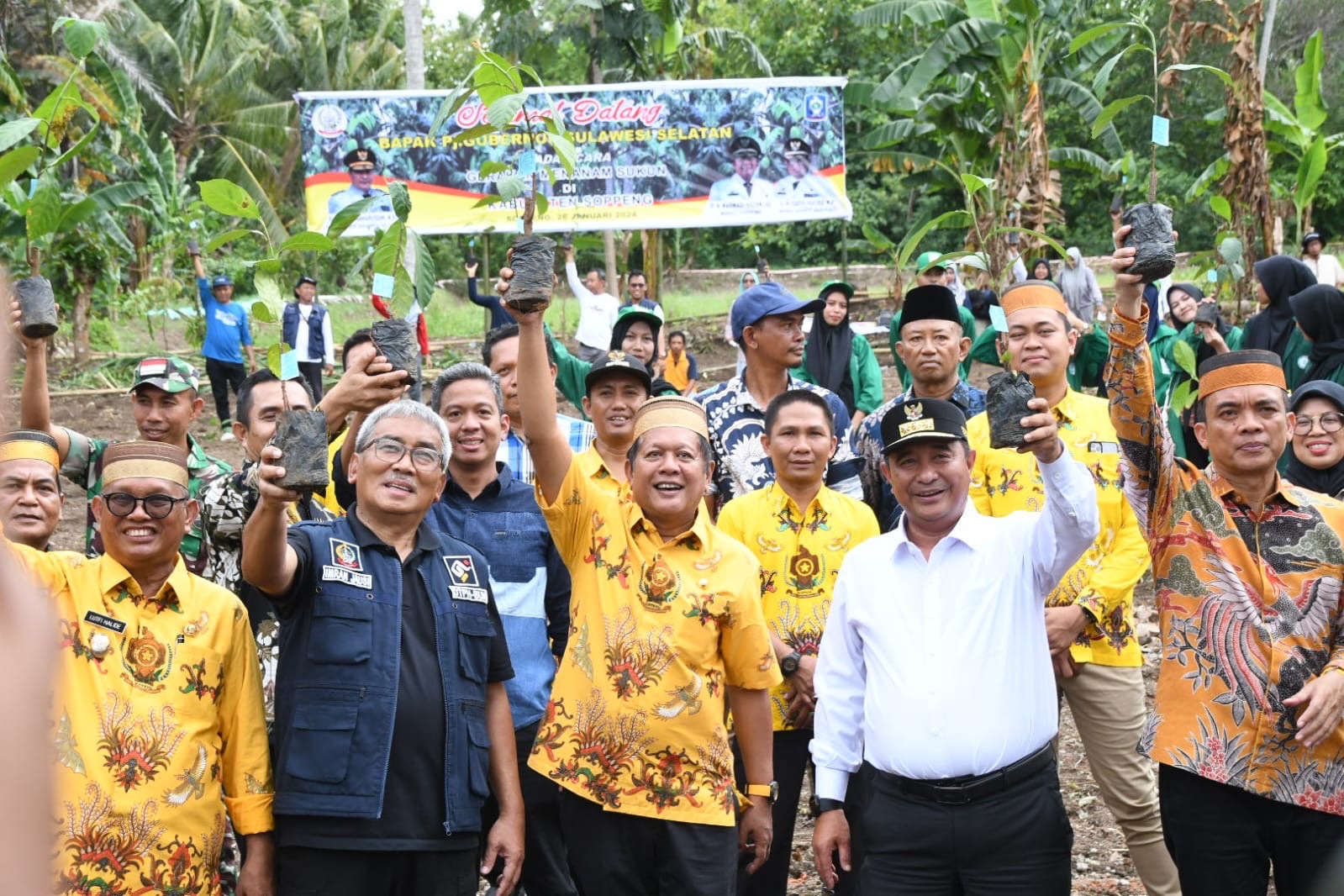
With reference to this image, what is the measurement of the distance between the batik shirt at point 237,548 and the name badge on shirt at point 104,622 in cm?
64

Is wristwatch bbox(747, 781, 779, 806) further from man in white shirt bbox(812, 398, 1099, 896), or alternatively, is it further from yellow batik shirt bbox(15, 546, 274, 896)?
yellow batik shirt bbox(15, 546, 274, 896)

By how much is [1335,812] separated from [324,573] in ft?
9.42

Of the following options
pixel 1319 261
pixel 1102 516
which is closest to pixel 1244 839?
pixel 1102 516

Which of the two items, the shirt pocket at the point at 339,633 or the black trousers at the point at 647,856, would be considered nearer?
the shirt pocket at the point at 339,633

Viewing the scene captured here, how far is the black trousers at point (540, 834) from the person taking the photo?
4328 millimetres

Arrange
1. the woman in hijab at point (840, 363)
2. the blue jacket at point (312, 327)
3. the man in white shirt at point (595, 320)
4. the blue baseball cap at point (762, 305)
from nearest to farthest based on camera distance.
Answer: the blue baseball cap at point (762, 305) < the woman in hijab at point (840, 363) < the man in white shirt at point (595, 320) < the blue jacket at point (312, 327)

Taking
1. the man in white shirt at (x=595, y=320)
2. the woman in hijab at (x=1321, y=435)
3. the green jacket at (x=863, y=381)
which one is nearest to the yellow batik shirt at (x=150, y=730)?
the woman in hijab at (x=1321, y=435)

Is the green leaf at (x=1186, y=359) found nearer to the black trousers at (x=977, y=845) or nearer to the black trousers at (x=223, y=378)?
the black trousers at (x=977, y=845)

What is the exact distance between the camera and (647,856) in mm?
3799

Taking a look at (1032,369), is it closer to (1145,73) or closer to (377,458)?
(377,458)

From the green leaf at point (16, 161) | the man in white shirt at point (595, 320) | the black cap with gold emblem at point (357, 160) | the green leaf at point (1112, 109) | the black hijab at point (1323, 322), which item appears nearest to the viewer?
the green leaf at point (1112, 109)

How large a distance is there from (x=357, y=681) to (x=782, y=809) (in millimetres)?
1719

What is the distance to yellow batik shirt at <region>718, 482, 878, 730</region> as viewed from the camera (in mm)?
4578

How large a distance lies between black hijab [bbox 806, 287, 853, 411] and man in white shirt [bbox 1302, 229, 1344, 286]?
20.5 ft
